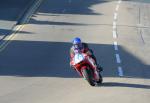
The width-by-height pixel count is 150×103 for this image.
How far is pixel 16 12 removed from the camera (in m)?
40.4

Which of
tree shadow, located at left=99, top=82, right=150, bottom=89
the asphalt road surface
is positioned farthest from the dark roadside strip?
tree shadow, located at left=99, top=82, right=150, bottom=89

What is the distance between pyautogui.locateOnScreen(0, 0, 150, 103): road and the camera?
20.0 metres

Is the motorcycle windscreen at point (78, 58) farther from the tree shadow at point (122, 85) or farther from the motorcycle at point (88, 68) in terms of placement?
the tree shadow at point (122, 85)

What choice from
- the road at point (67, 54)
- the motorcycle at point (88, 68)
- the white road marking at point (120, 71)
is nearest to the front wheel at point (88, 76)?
the motorcycle at point (88, 68)

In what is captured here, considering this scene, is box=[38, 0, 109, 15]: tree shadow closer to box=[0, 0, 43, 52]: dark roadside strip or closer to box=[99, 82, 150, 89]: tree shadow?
box=[0, 0, 43, 52]: dark roadside strip

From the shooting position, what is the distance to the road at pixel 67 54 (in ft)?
65.6

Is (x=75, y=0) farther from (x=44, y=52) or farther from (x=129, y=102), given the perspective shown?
(x=129, y=102)

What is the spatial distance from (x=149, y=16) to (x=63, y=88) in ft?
69.7

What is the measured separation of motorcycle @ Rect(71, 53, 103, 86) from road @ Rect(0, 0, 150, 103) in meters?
0.27

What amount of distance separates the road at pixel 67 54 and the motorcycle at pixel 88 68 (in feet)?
0.89

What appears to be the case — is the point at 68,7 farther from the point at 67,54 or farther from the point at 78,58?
the point at 78,58

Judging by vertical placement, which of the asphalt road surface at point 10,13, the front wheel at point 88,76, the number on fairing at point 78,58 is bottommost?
the asphalt road surface at point 10,13

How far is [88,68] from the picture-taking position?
21156mm

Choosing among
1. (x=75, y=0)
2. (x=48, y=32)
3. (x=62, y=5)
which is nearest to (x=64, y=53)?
(x=48, y=32)
